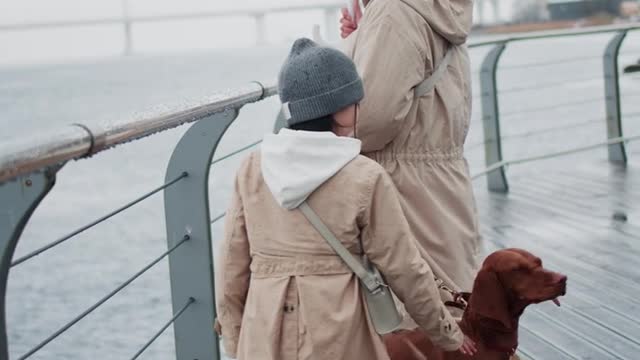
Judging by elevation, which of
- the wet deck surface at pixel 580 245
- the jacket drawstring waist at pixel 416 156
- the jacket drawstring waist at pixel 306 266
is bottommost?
the wet deck surface at pixel 580 245

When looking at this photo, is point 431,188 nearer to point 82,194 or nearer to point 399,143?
point 399,143

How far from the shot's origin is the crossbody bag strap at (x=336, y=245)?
212 centimetres

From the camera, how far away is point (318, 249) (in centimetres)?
214

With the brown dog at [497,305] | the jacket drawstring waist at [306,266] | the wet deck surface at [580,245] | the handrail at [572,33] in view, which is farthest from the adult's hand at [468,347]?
the handrail at [572,33]

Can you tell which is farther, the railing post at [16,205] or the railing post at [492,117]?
the railing post at [492,117]

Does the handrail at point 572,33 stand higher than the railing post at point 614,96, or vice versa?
the handrail at point 572,33

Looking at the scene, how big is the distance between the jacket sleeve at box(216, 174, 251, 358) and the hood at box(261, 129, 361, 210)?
16cm

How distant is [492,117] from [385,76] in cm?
392

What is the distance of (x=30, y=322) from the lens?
953 cm

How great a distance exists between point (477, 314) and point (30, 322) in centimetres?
761

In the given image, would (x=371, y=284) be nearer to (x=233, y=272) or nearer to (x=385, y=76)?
(x=233, y=272)

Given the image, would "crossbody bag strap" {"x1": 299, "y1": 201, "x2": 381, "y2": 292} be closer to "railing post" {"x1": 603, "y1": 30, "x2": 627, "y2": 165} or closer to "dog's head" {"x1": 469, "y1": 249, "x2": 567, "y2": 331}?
"dog's head" {"x1": 469, "y1": 249, "x2": 567, "y2": 331}

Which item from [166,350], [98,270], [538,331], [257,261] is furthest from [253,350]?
[98,270]

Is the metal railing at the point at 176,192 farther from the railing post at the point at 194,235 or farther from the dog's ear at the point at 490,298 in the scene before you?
the dog's ear at the point at 490,298
